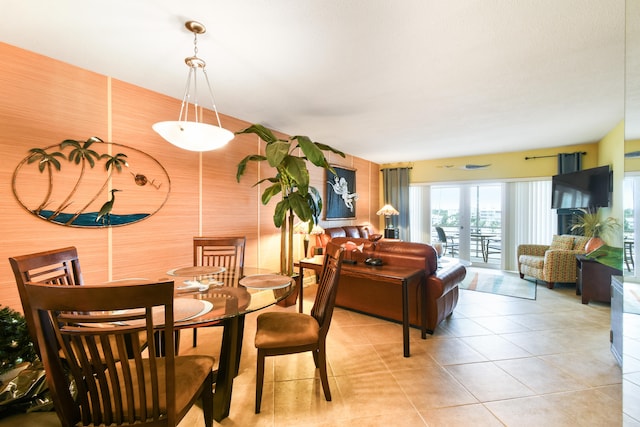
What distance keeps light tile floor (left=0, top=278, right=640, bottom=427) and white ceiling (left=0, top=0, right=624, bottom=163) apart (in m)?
2.31

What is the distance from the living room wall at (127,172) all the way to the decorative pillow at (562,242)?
198 inches

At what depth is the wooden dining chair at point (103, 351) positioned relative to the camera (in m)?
0.87

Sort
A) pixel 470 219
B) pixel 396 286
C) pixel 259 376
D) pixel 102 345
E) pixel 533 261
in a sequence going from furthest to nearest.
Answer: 1. pixel 470 219
2. pixel 533 261
3. pixel 396 286
4. pixel 259 376
5. pixel 102 345

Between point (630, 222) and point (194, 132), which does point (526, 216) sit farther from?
point (194, 132)

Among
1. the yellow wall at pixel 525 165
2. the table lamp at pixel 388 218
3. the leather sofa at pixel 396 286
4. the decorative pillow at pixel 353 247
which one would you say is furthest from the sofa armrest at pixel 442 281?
the table lamp at pixel 388 218

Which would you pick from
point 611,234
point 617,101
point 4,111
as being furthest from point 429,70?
point 611,234

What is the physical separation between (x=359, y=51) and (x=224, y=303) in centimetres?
200

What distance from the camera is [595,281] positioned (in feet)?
11.6

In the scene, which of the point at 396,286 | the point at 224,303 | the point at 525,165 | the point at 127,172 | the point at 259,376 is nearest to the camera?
the point at 224,303

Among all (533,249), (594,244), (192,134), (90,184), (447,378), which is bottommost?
(447,378)

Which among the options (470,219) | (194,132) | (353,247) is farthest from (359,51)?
(470,219)

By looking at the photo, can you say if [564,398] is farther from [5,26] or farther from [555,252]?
[5,26]

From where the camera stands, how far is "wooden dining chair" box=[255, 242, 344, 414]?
66.5 inches

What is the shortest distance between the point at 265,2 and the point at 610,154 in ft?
17.6
